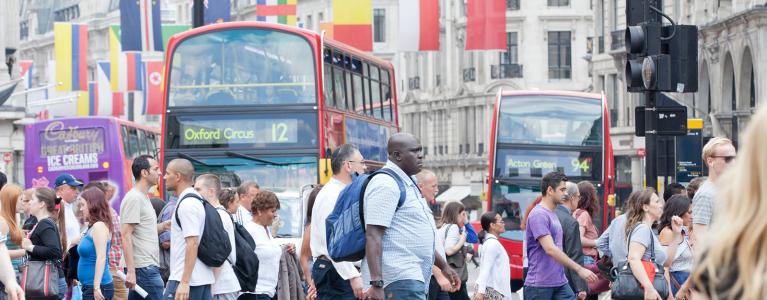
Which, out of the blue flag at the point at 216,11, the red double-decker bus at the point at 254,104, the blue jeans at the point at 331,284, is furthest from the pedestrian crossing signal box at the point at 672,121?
the blue flag at the point at 216,11

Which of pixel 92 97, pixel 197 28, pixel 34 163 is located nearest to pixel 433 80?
pixel 92 97

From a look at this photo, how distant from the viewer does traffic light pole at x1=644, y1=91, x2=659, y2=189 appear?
14234 mm

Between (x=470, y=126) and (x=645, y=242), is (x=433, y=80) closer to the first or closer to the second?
(x=470, y=126)

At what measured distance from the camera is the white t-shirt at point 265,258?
12406 mm

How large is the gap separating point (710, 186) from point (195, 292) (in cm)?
359

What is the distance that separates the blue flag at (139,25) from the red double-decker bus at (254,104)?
34.9ft

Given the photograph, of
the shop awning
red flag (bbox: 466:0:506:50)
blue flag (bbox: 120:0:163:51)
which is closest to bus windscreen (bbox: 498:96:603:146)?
red flag (bbox: 466:0:506:50)

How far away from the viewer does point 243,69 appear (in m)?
23.2

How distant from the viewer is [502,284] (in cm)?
1402

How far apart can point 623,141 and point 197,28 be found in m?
36.3

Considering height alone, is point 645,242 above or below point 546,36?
below

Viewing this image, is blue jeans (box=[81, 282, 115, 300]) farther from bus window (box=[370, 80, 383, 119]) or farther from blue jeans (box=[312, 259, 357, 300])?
bus window (box=[370, 80, 383, 119])

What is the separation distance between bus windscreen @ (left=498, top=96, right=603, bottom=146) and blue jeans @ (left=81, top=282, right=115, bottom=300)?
16.7 m

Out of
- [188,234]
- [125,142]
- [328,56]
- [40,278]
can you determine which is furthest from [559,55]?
[188,234]
